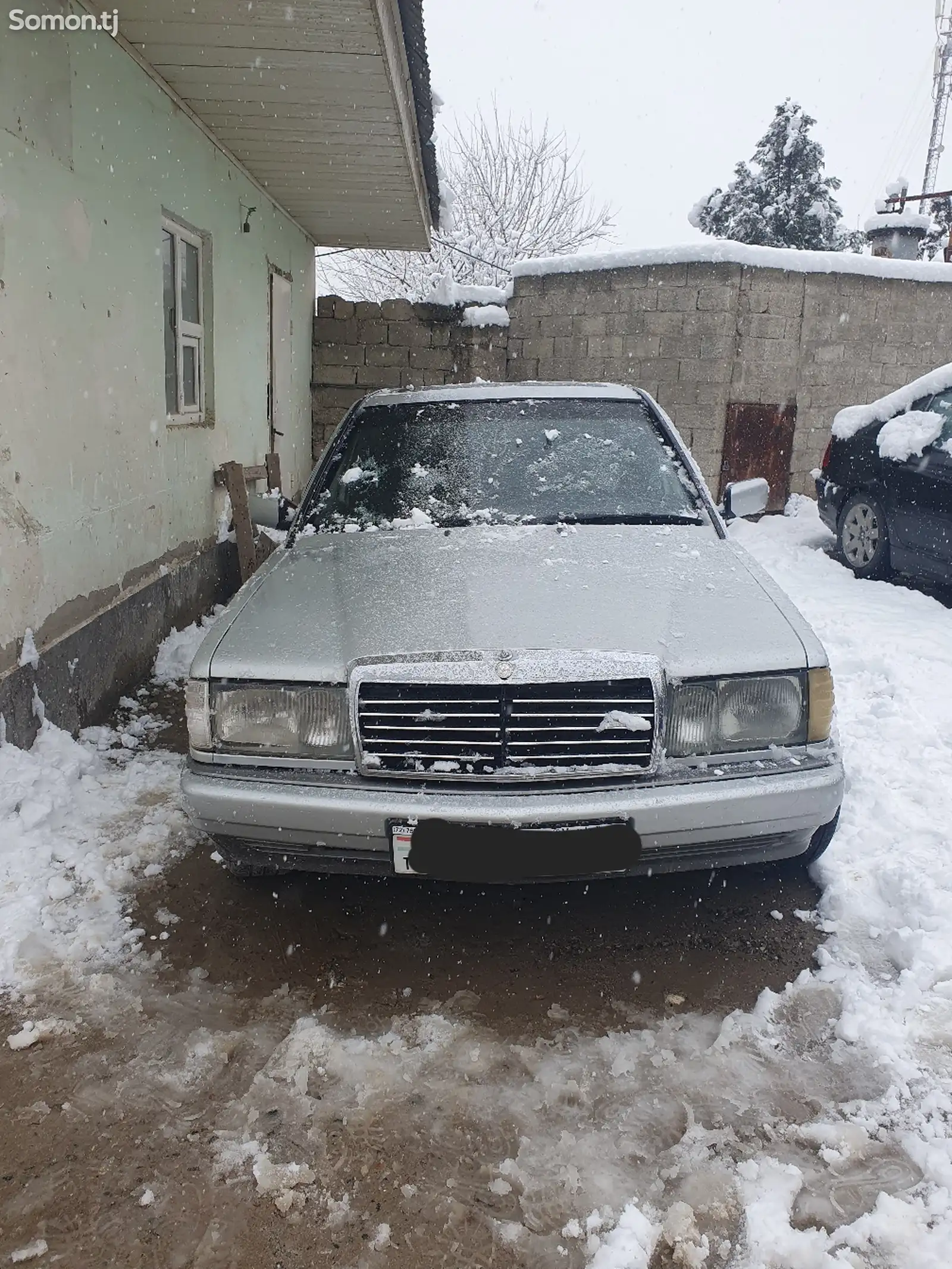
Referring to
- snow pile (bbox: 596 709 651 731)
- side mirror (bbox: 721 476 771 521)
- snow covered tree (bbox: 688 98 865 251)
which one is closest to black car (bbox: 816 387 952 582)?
side mirror (bbox: 721 476 771 521)

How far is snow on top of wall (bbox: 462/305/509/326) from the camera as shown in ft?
34.8

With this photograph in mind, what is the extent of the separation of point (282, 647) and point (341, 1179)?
132 centimetres

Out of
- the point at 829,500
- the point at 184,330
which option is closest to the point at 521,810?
the point at 184,330

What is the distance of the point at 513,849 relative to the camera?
232 cm

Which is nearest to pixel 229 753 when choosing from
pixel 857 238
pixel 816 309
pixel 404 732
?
pixel 404 732

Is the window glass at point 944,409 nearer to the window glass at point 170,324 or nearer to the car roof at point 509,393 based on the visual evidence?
the car roof at point 509,393

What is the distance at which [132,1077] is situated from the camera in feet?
7.20

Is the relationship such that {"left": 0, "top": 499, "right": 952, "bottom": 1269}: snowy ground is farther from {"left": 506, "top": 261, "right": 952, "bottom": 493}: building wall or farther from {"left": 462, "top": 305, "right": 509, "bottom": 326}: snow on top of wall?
{"left": 462, "top": 305, "right": 509, "bottom": 326}: snow on top of wall

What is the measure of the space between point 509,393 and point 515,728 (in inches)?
84.9

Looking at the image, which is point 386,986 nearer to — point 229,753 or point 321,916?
point 321,916

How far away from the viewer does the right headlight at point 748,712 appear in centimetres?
242

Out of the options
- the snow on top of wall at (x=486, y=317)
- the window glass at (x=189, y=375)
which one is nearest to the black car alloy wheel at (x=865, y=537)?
the snow on top of wall at (x=486, y=317)

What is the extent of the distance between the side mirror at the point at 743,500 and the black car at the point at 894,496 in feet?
10.0

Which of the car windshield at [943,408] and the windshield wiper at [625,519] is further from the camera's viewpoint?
the car windshield at [943,408]
